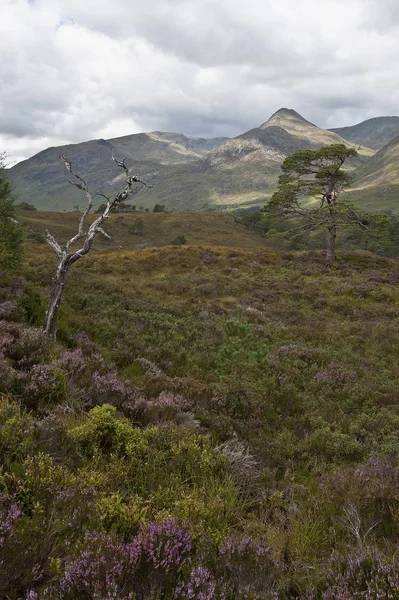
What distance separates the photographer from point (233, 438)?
6270 mm

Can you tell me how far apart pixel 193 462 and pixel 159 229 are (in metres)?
74.1

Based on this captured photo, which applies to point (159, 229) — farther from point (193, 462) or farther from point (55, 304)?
point (193, 462)

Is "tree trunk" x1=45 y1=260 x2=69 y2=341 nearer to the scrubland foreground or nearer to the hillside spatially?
the scrubland foreground

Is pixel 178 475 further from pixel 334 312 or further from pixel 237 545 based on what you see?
pixel 334 312

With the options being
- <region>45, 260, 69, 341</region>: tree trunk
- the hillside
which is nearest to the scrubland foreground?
<region>45, 260, 69, 341</region>: tree trunk

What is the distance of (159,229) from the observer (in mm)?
76188

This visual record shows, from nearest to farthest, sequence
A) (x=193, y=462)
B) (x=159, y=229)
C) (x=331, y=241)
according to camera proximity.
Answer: (x=193, y=462)
(x=331, y=241)
(x=159, y=229)

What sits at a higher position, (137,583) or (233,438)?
(137,583)

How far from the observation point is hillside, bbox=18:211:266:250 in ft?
221

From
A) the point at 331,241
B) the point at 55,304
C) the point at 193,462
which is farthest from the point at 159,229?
the point at 193,462

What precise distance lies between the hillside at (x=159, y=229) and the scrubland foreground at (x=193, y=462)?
53157mm

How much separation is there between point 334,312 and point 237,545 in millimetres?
17362

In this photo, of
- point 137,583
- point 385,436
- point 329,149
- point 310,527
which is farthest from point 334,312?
point 329,149

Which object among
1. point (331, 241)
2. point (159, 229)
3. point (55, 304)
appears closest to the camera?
point (55, 304)
